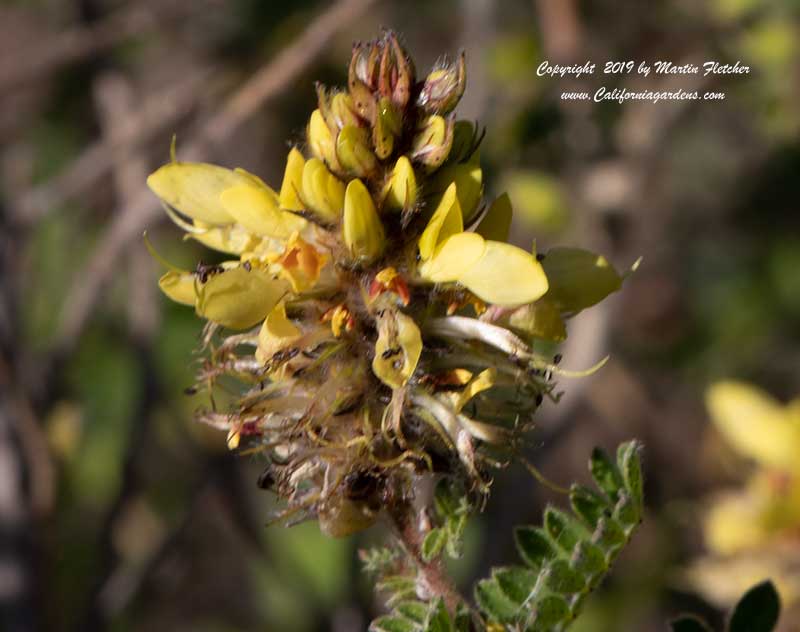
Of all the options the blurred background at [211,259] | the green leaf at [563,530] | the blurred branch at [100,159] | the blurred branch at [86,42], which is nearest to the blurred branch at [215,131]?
the blurred background at [211,259]

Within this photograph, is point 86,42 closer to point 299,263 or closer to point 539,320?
point 299,263

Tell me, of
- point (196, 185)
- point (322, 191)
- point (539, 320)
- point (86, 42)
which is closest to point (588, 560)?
point (539, 320)

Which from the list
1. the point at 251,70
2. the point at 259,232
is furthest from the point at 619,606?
the point at 259,232

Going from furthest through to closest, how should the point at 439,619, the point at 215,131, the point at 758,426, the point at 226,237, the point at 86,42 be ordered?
the point at 86,42, the point at 215,131, the point at 758,426, the point at 226,237, the point at 439,619

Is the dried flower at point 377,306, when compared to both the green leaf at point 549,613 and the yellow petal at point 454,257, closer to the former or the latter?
the yellow petal at point 454,257

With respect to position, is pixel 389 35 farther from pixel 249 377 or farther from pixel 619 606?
pixel 619 606

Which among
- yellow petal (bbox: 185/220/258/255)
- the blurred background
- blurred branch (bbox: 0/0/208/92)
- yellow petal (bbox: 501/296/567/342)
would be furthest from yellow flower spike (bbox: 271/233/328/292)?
blurred branch (bbox: 0/0/208/92)
